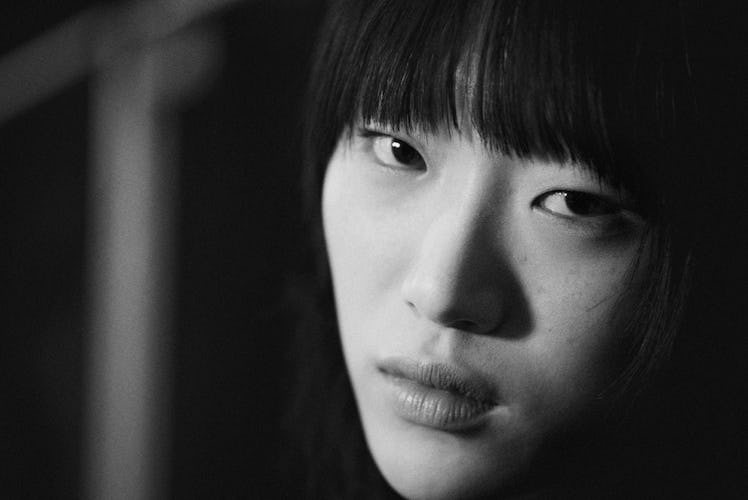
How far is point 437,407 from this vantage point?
1.93 feet

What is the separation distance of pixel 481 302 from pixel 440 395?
0.08 metres

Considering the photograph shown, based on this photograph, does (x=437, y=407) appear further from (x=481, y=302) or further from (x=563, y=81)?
(x=563, y=81)

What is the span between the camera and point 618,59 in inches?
20.0

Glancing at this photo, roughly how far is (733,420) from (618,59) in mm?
272

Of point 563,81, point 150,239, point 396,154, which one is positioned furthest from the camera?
point 150,239

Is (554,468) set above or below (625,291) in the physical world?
below

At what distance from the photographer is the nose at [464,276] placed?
54cm

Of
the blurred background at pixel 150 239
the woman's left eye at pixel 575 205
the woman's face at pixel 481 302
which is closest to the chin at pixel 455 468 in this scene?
the woman's face at pixel 481 302

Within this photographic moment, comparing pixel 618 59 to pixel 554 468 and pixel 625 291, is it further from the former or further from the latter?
pixel 554 468

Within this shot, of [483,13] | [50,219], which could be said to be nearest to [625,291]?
[483,13]

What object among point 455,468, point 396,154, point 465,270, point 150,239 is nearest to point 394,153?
point 396,154

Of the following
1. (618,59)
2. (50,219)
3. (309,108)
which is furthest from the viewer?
(50,219)

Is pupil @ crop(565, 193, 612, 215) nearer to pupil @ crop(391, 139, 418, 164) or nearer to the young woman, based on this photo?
the young woman

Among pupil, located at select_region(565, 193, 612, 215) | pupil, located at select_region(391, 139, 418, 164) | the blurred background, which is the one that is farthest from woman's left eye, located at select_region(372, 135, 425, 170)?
the blurred background
